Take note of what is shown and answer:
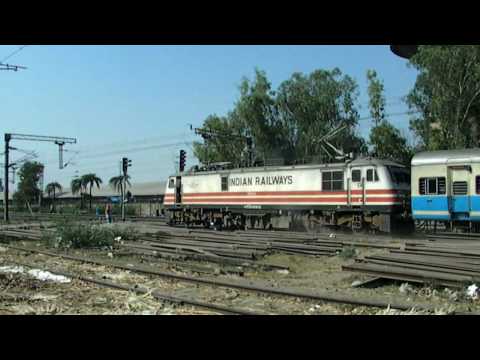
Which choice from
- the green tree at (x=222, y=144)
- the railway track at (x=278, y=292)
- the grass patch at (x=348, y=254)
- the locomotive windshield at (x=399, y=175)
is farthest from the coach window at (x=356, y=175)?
the green tree at (x=222, y=144)

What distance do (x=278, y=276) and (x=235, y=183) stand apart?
15258 mm

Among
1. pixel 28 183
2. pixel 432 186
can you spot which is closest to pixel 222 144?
pixel 432 186

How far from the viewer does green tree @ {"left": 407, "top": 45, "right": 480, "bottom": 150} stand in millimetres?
30922

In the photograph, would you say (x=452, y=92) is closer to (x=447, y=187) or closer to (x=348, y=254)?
(x=447, y=187)

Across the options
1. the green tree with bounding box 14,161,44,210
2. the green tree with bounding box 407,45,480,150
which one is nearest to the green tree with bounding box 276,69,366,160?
the green tree with bounding box 407,45,480,150

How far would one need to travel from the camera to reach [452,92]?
31625 millimetres

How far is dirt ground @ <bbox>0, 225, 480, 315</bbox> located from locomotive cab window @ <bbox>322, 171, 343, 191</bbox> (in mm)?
9104

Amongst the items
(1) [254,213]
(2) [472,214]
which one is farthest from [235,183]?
(2) [472,214]

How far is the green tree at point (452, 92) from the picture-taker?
30.9 metres

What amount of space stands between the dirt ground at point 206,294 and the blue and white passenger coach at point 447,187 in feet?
28.4

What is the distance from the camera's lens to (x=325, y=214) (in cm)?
2283

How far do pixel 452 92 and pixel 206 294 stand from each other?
2800 cm
